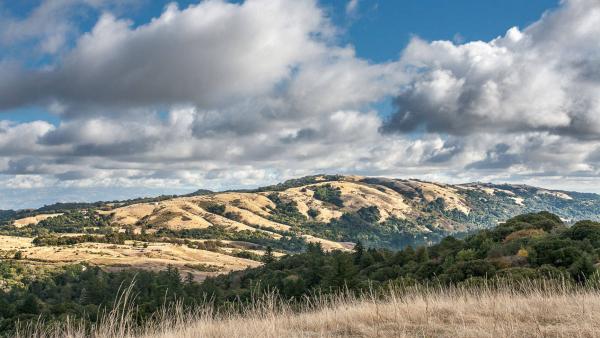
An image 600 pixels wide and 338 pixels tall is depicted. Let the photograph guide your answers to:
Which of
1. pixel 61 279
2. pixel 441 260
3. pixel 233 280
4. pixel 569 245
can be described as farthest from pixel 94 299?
pixel 569 245

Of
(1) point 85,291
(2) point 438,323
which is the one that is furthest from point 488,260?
(1) point 85,291

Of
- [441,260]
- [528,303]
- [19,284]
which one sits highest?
[528,303]

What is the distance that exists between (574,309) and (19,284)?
20062cm

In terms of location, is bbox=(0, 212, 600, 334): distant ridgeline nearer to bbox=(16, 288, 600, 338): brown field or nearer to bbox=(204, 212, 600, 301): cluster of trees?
bbox=(204, 212, 600, 301): cluster of trees

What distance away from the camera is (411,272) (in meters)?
58.0

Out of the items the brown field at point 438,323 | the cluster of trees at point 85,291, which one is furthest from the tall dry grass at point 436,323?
the cluster of trees at point 85,291

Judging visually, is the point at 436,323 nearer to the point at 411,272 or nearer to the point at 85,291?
the point at 411,272

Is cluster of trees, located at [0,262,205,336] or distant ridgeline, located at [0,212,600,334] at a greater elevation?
distant ridgeline, located at [0,212,600,334]

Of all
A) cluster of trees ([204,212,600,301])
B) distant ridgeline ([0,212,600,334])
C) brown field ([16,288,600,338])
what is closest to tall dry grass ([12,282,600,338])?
brown field ([16,288,600,338])

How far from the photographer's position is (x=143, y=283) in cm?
13300

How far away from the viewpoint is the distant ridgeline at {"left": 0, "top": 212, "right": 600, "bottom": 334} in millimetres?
27281

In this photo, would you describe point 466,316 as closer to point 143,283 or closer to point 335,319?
point 335,319

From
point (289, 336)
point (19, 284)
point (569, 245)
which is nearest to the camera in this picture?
point (289, 336)

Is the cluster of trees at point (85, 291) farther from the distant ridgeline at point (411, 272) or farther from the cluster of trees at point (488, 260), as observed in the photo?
the cluster of trees at point (488, 260)
